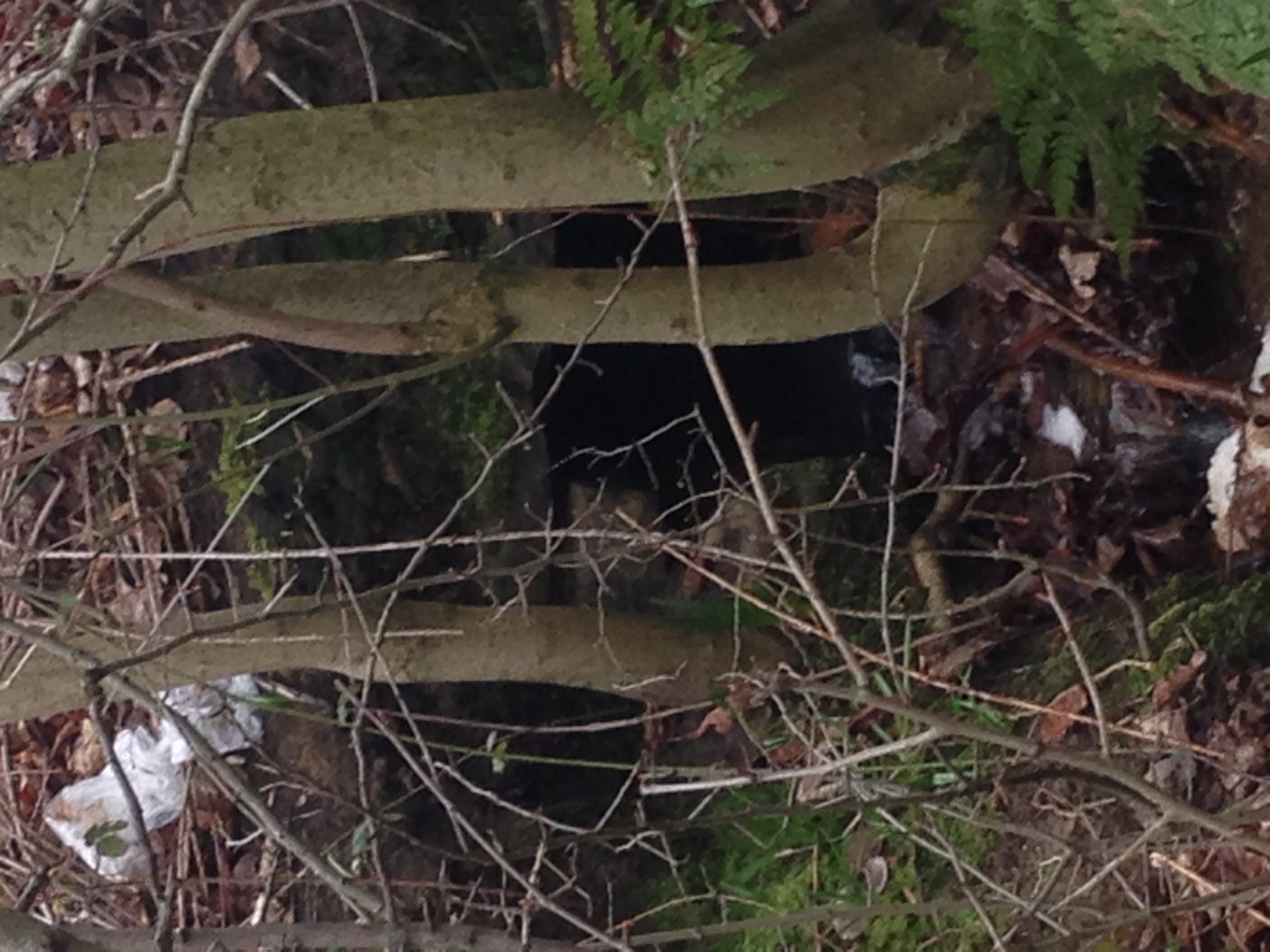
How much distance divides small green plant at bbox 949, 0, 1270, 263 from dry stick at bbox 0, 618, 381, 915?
1298 mm

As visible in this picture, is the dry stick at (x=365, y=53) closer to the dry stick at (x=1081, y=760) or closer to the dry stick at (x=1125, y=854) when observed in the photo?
the dry stick at (x=1081, y=760)

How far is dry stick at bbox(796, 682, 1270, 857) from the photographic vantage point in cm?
127

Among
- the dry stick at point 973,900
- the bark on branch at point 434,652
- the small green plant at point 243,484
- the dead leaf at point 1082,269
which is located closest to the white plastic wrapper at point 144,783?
the small green plant at point 243,484

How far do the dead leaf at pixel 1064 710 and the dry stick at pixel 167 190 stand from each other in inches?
61.5

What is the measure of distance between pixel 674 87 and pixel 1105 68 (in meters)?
0.55

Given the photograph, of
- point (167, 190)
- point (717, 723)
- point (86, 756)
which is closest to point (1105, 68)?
point (167, 190)

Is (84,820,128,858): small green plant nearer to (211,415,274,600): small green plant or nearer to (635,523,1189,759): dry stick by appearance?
(211,415,274,600): small green plant

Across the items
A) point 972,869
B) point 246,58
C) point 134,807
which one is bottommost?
point 972,869

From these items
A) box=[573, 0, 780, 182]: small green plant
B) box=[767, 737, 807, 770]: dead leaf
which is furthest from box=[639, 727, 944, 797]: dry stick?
box=[767, 737, 807, 770]: dead leaf

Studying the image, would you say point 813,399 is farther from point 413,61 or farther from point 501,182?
point 501,182

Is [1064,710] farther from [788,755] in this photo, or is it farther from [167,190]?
[167,190]

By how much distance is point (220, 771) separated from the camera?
145cm

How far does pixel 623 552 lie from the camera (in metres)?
2.04

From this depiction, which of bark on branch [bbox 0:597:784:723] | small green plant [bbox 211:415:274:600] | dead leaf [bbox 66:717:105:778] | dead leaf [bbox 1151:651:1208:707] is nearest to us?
dead leaf [bbox 1151:651:1208:707]
